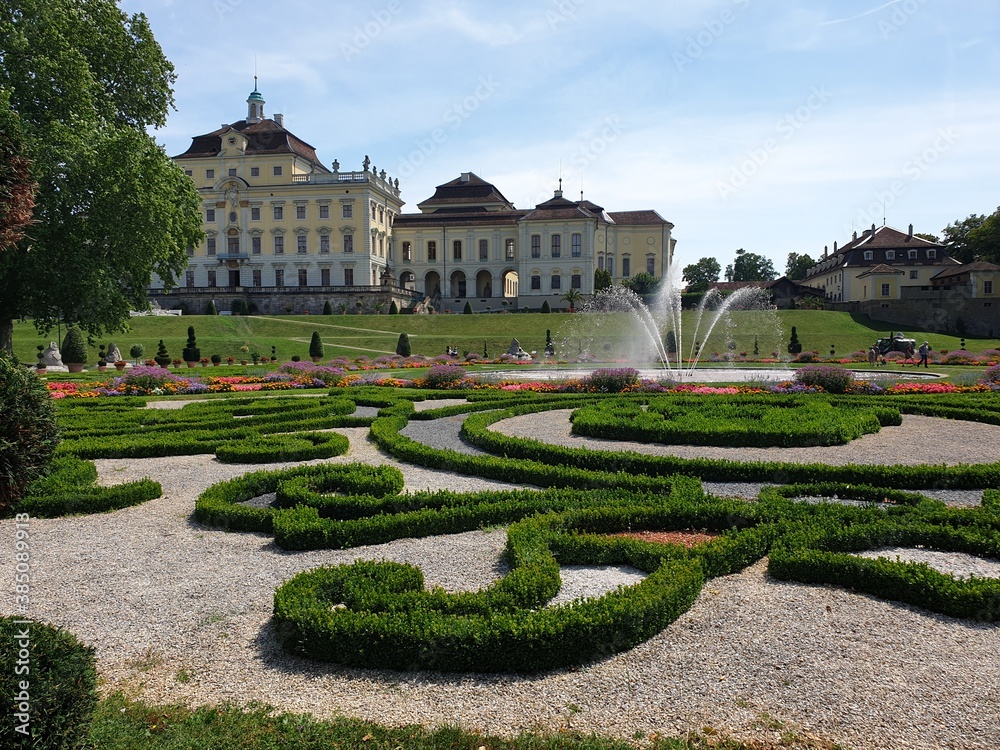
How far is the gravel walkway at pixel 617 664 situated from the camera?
328cm

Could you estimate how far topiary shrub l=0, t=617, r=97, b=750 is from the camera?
94.9 inches

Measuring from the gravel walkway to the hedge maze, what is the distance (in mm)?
133

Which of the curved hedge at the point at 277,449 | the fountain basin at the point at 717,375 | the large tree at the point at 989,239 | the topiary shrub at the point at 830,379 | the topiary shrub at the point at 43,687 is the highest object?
the large tree at the point at 989,239

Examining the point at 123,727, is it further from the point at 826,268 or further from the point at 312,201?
the point at 826,268

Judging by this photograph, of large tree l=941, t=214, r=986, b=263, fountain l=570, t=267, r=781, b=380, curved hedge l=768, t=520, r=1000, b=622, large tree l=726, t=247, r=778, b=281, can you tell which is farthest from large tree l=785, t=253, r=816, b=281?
curved hedge l=768, t=520, r=1000, b=622

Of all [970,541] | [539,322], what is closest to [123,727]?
[970,541]

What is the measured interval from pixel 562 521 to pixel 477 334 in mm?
39641

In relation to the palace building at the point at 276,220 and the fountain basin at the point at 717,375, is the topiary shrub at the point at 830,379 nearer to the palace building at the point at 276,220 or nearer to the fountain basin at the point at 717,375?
the fountain basin at the point at 717,375

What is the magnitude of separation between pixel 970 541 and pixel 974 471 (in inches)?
97.0

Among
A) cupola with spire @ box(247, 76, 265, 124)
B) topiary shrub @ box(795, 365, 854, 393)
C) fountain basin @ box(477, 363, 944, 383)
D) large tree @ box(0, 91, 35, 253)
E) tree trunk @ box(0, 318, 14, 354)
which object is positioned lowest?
fountain basin @ box(477, 363, 944, 383)

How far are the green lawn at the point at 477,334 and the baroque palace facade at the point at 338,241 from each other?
11.4 metres

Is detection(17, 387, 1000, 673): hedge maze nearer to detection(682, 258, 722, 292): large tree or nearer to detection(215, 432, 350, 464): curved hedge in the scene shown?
detection(215, 432, 350, 464): curved hedge

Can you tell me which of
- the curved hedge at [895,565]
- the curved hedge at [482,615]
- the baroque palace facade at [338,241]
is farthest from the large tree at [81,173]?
the baroque palace facade at [338,241]

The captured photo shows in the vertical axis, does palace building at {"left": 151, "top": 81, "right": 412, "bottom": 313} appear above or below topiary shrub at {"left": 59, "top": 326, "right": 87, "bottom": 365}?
above
